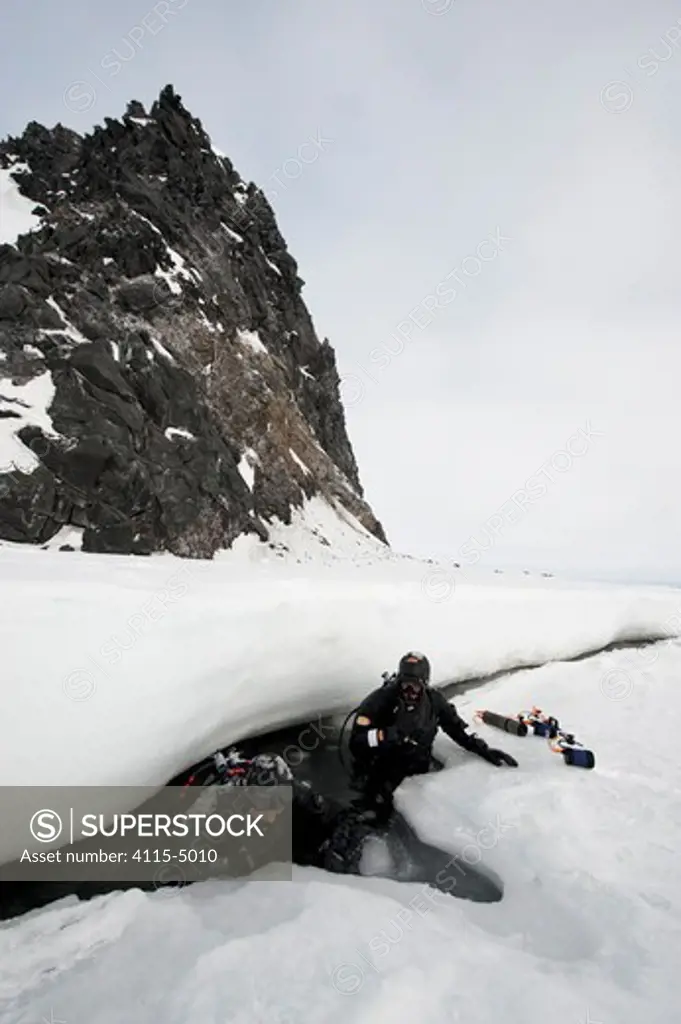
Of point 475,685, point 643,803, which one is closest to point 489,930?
point 643,803

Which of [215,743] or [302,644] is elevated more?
[302,644]

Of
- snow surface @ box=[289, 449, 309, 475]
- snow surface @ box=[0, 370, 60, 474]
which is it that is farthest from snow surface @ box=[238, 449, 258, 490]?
snow surface @ box=[0, 370, 60, 474]

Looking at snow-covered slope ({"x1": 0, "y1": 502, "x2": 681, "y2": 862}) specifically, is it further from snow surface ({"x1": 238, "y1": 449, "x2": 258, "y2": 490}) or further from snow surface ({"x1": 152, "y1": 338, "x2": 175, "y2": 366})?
snow surface ({"x1": 238, "y1": 449, "x2": 258, "y2": 490})

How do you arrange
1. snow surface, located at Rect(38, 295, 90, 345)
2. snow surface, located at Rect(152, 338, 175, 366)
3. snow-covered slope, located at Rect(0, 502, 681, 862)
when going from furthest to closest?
snow surface, located at Rect(152, 338, 175, 366) < snow surface, located at Rect(38, 295, 90, 345) < snow-covered slope, located at Rect(0, 502, 681, 862)

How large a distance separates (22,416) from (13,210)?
1686cm

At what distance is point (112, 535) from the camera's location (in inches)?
537

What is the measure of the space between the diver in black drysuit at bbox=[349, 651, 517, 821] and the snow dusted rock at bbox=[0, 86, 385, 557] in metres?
10.4

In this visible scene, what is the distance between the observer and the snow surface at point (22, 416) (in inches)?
493

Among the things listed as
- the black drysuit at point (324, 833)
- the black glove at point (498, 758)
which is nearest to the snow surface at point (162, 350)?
the black glove at point (498, 758)

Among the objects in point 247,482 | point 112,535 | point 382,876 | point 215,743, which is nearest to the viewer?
point 382,876

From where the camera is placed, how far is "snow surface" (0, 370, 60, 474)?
12.5 m

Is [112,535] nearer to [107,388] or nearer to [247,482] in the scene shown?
[107,388]

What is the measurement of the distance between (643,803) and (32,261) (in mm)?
21335

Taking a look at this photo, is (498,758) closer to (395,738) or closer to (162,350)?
(395,738)
